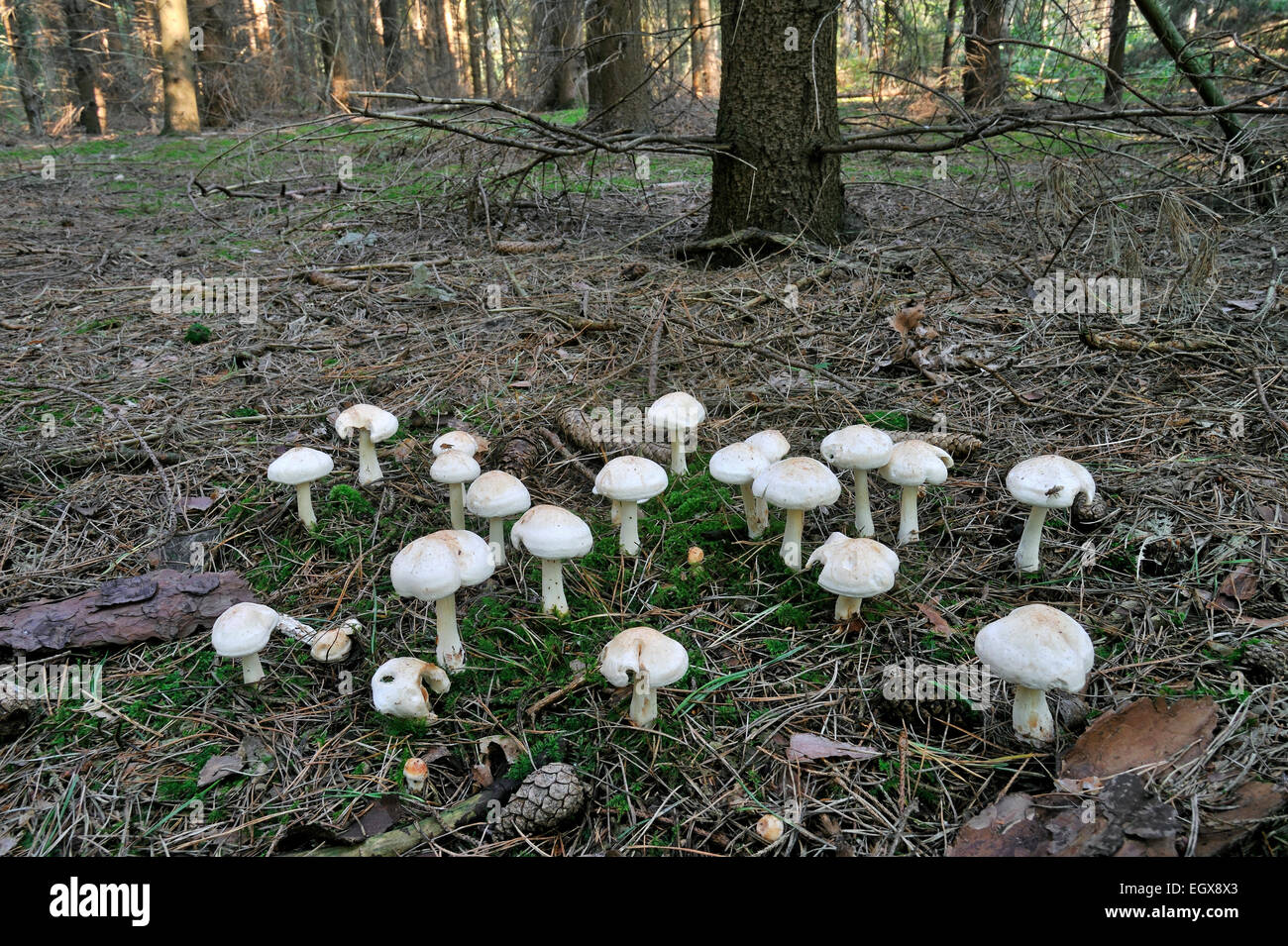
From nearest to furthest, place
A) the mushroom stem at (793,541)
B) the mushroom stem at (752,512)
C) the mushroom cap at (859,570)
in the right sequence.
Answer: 1. the mushroom cap at (859,570)
2. the mushroom stem at (793,541)
3. the mushroom stem at (752,512)

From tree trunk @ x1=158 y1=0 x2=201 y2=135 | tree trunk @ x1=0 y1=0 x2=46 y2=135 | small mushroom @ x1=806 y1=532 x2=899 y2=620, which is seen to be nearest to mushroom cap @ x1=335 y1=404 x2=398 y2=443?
small mushroom @ x1=806 y1=532 x2=899 y2=620

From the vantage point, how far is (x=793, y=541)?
9.38ft

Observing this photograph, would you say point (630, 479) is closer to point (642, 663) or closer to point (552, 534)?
point (552, 534)

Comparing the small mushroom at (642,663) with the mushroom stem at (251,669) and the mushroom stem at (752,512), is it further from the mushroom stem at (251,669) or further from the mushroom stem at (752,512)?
the mushroom stem at (251,669)

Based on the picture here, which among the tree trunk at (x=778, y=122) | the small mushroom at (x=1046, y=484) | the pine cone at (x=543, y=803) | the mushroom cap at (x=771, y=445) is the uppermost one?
the tree trunk at (x=778, y=122)

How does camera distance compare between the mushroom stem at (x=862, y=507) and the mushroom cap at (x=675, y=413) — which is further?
the mushroom cap at (x=675, y=413)

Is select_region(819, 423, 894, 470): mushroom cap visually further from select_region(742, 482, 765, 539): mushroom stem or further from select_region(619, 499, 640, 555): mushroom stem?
select_region(619, 499, 640, 555): mushroom stem

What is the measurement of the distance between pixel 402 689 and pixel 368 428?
4.78ft

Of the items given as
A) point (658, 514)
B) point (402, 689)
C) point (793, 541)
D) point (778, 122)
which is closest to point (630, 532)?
point (658, 514)

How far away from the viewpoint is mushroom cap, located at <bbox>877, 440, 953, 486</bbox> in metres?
2.79

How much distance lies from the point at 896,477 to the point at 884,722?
0.95 m

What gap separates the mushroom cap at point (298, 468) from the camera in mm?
2994

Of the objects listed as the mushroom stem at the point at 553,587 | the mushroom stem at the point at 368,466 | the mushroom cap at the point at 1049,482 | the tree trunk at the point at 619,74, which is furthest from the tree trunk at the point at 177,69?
the mushroom cap at the point at 1049,482

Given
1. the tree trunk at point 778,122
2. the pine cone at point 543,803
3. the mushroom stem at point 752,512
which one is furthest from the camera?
the tree trunk at point 778,122
